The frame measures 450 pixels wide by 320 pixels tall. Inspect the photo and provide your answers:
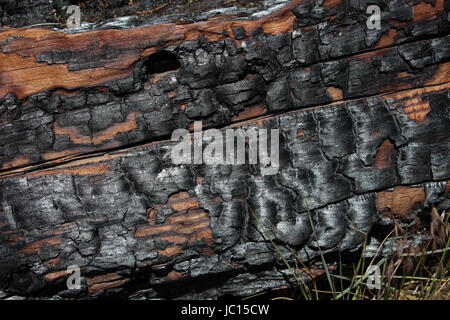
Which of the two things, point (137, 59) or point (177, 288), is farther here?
point (177, 288)

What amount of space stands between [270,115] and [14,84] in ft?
3.88

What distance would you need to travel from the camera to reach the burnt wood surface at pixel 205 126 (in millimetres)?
1840

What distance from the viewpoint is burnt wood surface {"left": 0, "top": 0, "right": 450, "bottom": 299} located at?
184 centimetres

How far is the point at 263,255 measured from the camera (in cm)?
201

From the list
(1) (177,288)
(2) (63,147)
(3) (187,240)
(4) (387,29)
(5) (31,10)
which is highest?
(5) (31,10)

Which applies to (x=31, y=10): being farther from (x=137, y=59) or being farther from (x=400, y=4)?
(x=400, y=4)

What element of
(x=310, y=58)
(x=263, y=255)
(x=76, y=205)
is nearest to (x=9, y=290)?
(x=76, y=205)

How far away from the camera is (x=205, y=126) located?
75.3 inches

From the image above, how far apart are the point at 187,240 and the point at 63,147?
73 centimetres

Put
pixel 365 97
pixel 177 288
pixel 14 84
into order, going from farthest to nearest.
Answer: pixel 177 288
pixel 365 97
pixel 14 84

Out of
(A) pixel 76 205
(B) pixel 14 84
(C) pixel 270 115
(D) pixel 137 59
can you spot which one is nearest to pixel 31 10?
(B) pixel 14 84

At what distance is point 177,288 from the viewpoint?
6.99 feet

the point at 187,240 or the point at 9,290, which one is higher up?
the point at 187,240

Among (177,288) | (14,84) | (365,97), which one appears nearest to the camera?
(14,84)
